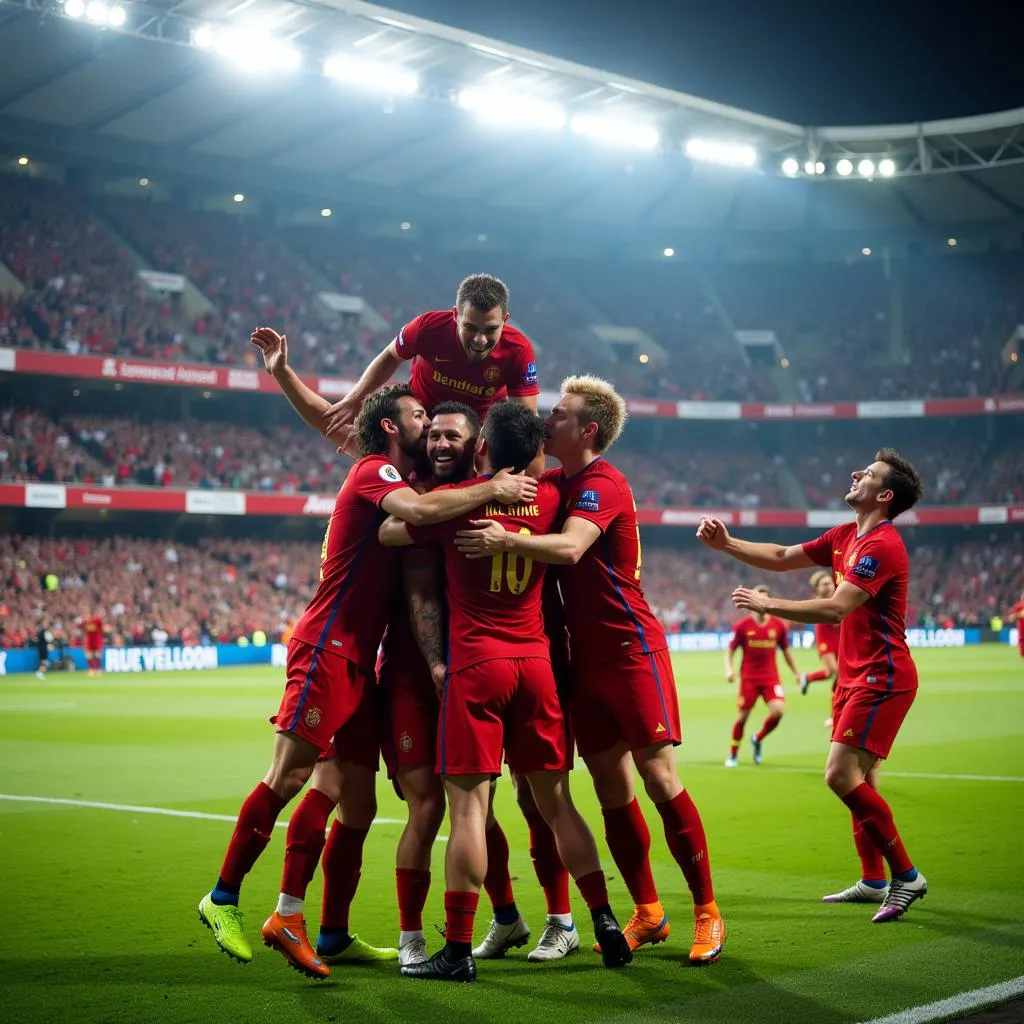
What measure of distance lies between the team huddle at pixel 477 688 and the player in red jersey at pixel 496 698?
1cm

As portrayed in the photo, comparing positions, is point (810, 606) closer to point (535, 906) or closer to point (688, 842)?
point (688, 842)

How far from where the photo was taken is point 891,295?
210 ft

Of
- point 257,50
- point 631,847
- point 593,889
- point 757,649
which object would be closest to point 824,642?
point 757,649

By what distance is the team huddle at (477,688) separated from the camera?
20.1ft

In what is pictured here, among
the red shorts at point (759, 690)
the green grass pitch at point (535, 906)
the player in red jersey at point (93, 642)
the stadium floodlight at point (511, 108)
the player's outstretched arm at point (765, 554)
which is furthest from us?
the stadium floodlight at point (511, 108)

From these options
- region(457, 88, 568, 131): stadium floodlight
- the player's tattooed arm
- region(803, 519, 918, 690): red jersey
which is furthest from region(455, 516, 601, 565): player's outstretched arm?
region(457, 88, 568, 131): stadium floodlight

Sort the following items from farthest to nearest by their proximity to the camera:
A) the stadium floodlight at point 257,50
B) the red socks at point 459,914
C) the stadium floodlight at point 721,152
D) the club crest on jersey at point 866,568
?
the stadium floodlight at point 721,152 → the stadium floodlight at point 257,50 → the club crest on jersey at point 866,568 → the red socks at point 459,914

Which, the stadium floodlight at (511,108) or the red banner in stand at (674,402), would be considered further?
the stadium floodlight at (511,108)

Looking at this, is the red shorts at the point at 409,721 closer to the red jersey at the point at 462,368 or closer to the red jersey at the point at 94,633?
the red jersey at the point at 462,368

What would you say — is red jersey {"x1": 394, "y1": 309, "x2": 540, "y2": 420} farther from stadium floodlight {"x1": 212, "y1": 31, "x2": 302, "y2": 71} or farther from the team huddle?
stadium floodlight {"x1": 212, "y1": 31, "x2": 302, "y2": 71}

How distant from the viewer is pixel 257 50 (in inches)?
1485

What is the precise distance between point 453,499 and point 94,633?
29.5 m

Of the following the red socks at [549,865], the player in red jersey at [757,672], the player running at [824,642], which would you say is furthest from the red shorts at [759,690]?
the red socks at [549,865]

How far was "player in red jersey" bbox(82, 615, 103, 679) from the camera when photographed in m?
33.4
